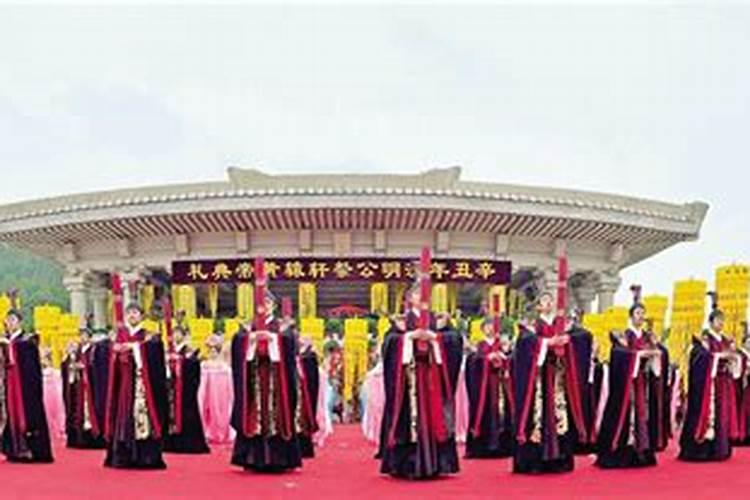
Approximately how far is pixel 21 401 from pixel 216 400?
347 centimetres

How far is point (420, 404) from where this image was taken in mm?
7703

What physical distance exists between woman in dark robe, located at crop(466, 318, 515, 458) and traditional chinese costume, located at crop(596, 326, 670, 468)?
1.61m

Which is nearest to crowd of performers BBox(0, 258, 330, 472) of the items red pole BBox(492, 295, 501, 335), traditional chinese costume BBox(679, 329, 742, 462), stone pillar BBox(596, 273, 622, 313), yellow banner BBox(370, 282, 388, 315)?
red pole BBox(492, 295, 501, 335)

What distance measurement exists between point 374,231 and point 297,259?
183cm

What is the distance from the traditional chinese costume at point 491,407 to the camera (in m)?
10.2

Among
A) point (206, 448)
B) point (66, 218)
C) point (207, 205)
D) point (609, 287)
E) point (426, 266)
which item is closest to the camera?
point (426, 266)

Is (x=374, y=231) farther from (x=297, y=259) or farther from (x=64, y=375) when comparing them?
(x=64, y=375)

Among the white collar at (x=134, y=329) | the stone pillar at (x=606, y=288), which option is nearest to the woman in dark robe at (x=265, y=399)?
the white collar at (x=134, y=329)

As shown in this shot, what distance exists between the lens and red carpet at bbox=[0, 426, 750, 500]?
22.3 ft

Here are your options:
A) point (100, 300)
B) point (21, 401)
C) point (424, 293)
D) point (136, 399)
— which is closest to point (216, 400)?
point (21, 401)

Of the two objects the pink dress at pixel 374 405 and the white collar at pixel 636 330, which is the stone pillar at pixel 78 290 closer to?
the pink dress at pixel 374 405

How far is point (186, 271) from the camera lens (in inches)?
1022

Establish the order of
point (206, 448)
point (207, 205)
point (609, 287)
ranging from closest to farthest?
point (206, 448), point (207, 205), point (609, 287)

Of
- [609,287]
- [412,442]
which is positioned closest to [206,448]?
[412,442]
